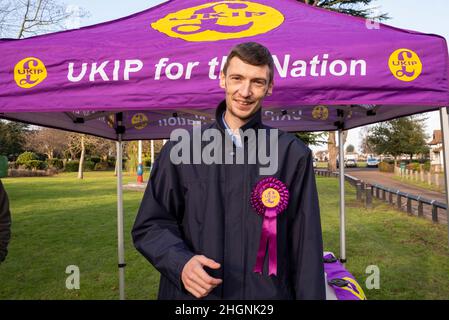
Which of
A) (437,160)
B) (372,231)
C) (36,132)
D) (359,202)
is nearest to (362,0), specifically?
(359,202)

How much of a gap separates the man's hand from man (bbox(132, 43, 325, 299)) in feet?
0.33

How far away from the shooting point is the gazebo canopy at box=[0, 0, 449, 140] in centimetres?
261

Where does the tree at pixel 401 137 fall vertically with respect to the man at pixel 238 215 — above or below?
above

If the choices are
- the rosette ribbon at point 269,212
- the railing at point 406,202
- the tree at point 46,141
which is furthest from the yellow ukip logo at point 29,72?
the tree at point 46,141

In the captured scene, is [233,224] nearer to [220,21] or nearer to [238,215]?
[238,215]

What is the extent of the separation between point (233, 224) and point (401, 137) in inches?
1851

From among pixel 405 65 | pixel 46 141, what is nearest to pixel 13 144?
pixel 46 141

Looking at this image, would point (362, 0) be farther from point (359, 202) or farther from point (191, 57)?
point (191, 57)

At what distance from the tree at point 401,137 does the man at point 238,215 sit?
150 feet

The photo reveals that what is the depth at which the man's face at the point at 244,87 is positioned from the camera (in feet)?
5.06

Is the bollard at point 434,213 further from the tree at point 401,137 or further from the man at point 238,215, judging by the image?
the tree at point 401,137
